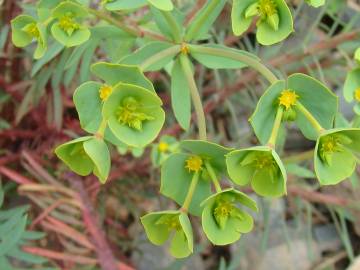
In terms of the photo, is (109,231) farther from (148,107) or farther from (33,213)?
(148,107)

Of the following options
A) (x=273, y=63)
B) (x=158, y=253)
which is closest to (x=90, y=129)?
(x=273, y=63)

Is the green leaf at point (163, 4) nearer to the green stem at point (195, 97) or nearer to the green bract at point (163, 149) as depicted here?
the green stem at point (195, 97)

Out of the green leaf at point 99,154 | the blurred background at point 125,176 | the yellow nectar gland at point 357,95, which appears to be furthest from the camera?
the blurred background at point 125,176

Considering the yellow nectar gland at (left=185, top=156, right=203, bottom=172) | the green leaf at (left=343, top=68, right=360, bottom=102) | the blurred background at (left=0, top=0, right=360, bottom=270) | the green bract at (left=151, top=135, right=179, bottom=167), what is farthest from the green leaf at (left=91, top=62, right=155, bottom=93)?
the green bract at (left=151, top=135, right=179, bottom=167)

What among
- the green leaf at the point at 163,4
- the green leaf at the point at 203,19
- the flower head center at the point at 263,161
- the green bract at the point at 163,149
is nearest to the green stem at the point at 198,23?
the green leaf at the point at 203,19

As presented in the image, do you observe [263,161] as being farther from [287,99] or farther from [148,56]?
[148,56]

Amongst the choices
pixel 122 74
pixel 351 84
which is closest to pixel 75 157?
pixel 122 74
